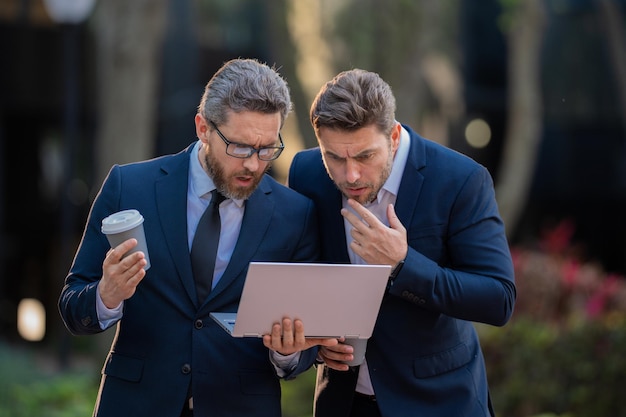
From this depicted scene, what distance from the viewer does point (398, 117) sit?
11227 mm

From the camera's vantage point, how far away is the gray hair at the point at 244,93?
3492 millimetres

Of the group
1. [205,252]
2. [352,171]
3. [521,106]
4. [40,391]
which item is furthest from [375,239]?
[521,106]

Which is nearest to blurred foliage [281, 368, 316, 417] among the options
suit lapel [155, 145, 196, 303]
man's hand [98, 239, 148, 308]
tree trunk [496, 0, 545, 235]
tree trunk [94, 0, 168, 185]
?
tree trunk [94, 0, 168, 185]

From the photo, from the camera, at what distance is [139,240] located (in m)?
3.21

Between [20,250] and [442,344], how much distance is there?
1302 cm

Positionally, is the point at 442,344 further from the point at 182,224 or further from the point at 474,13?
the point at 474,13

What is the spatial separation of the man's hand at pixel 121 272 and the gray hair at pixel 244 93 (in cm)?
63

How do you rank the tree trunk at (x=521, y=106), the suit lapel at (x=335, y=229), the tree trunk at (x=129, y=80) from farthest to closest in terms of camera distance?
the tree trunk at (x=521, y=106) < the tree trunk at (x=129, y=80) < the suit lapel at (x=335, y=229)

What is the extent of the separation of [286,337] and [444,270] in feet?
2.07

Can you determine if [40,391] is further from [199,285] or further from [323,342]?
[323,342]

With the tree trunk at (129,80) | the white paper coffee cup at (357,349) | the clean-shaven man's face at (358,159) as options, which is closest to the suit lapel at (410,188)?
the clean-shaven man's face at (358,159)

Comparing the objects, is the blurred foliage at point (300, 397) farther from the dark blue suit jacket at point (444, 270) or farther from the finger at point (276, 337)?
the finger at point (276, 337)

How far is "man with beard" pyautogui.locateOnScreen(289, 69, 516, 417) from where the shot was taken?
3.50 metres

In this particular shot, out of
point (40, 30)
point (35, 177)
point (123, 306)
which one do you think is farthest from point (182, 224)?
point (35, 177)
